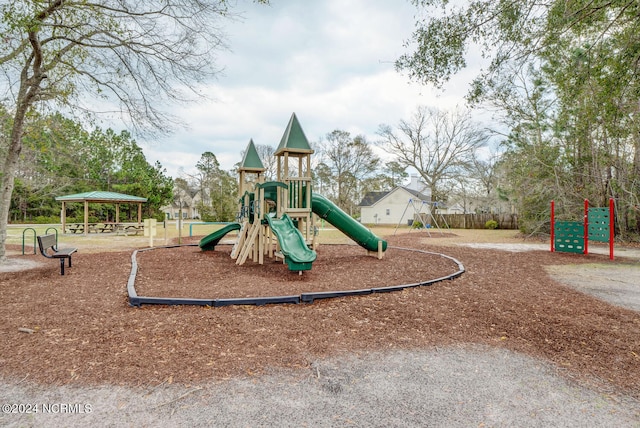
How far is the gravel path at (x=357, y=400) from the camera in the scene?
2.20m

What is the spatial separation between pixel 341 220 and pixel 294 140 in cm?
250

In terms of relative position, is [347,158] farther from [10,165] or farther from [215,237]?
[10,165]

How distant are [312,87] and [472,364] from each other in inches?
381

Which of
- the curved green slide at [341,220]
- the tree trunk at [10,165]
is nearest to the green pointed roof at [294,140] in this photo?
the curved green slide at [341,220]

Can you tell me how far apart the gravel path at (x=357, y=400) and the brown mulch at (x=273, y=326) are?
0.22 meters

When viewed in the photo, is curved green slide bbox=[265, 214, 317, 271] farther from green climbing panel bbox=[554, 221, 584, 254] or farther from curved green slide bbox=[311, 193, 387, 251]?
green climbing panel bbox=[554, 221, 584, 254]

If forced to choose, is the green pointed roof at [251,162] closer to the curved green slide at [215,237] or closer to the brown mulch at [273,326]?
the curved green slide at [215,237]

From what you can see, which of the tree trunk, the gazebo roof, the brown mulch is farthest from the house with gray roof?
the tree trunk

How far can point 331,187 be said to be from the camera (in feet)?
132

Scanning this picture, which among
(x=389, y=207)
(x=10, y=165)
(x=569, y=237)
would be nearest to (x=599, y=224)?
(x=569, y=237)

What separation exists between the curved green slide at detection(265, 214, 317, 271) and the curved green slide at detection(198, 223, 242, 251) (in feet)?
8.69

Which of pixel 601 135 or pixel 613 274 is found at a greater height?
pixel 601 135

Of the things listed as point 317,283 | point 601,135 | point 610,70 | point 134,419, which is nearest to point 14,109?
point 317,283

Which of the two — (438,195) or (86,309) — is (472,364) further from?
(438,195)
